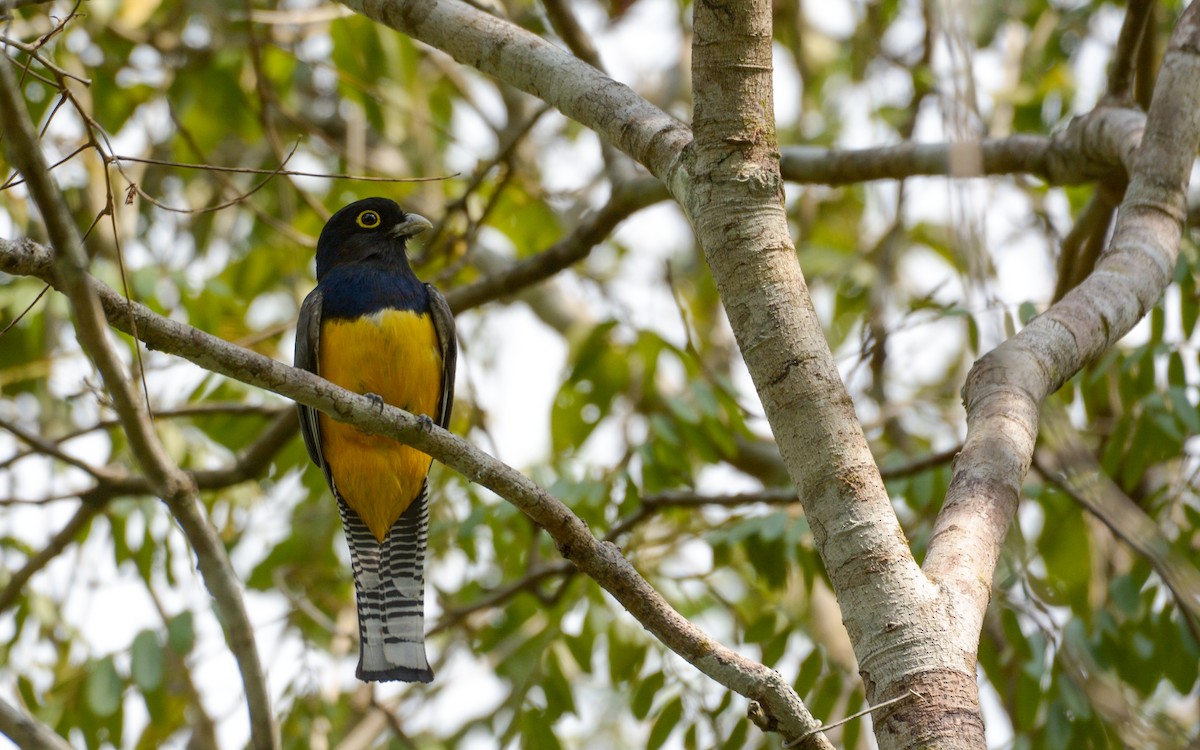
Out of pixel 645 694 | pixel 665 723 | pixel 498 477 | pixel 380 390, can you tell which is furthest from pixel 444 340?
pixel 498 477

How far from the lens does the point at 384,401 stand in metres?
5.27

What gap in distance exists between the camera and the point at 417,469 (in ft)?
17.9

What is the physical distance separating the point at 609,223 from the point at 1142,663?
279 cm

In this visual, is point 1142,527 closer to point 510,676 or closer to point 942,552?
point 942,552

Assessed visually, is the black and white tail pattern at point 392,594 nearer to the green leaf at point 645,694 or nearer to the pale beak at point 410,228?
the green leaf at point 645,694

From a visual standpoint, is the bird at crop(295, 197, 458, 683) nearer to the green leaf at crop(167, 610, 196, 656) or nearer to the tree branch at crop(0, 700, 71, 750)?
the green leaf at crop(167, 610, 196, 656)

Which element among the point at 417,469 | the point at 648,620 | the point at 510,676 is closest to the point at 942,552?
the point at 648,620

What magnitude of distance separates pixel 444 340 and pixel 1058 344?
2.93 metres

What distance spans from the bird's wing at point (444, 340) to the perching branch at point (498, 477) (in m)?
2.38

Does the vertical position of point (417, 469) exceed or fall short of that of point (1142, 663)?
it exceeds it

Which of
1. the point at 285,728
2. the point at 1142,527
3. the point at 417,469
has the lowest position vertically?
the point at 1142,527

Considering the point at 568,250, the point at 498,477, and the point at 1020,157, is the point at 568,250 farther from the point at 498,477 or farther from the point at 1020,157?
the point at 498,477

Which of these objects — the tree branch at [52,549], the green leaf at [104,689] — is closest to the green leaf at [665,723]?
the green leaf at [104,689]

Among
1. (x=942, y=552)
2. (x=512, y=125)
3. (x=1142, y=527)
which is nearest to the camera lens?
(x=1142, y=527)
